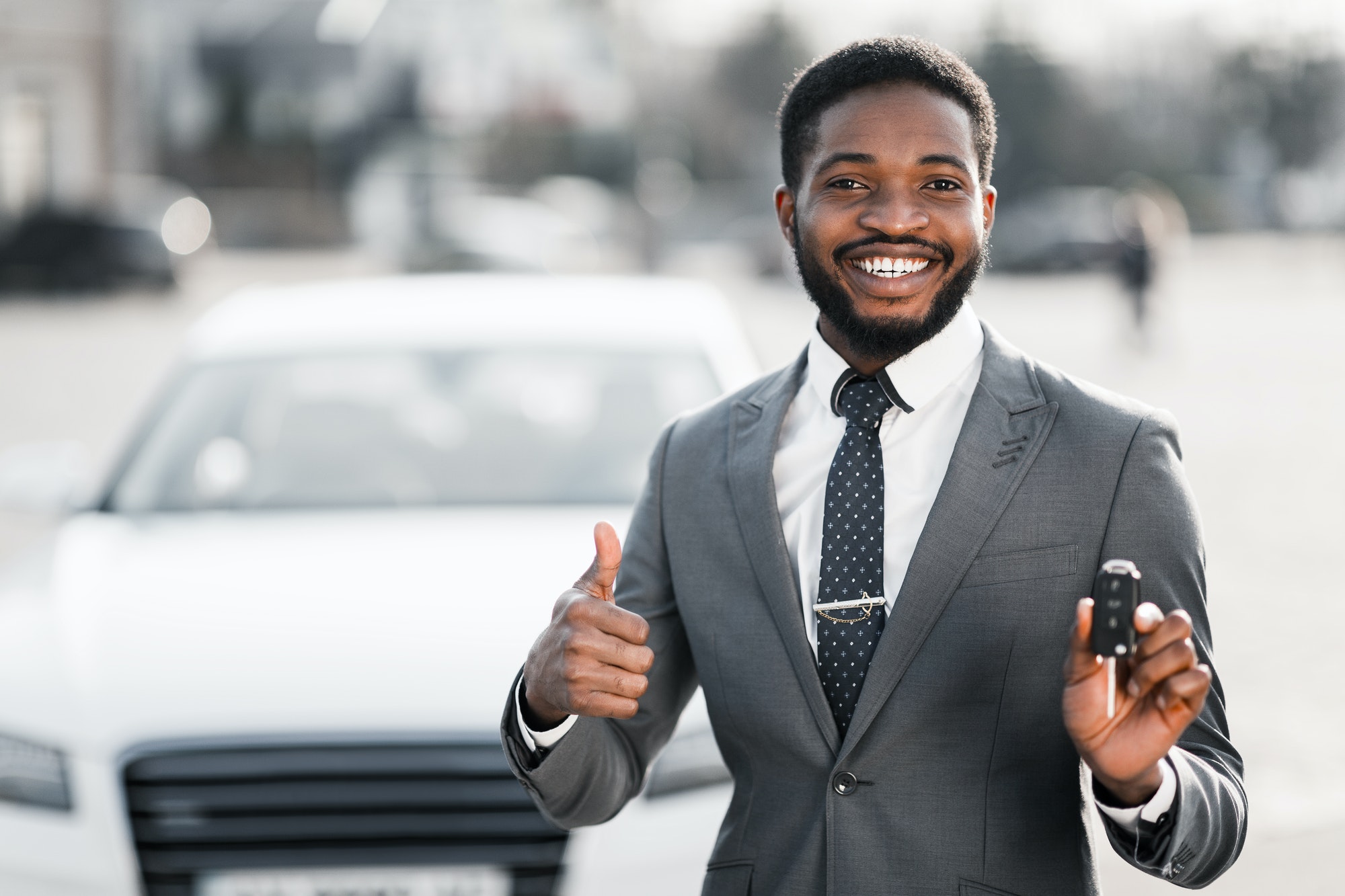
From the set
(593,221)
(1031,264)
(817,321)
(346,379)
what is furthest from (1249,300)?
(817,321)

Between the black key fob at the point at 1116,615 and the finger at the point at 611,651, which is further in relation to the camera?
the finger at the point at 611,651

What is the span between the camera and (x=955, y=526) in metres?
1.79

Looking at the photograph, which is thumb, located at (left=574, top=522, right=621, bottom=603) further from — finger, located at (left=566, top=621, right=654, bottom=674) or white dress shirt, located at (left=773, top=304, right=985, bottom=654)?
white dress shirt, located at (left=773, top=304, right=985, bottom=654)

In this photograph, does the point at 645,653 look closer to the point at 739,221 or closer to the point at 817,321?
the point at 817,321

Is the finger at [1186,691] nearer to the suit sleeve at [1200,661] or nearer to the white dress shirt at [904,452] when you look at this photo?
the suit sleeve at [1200,661]

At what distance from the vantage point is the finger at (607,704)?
178cm

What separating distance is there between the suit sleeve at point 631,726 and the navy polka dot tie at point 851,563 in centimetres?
28

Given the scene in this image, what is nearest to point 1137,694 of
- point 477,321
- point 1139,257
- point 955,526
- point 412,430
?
point 955,526

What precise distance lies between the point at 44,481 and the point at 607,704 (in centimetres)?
298

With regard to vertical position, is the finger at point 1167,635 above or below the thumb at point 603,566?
below

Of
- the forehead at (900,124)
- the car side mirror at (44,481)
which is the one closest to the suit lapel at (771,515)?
the forehead at (900,124)

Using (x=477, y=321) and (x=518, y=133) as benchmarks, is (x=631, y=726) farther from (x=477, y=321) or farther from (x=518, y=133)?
(x=518, y=133)

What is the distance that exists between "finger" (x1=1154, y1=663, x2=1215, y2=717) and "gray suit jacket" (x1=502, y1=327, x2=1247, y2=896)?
0.16 m

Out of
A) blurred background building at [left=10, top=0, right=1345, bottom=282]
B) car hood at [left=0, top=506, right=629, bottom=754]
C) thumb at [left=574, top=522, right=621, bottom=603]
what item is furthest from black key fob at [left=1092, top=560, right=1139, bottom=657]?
blurred background building at [left=10, top=0, right=1345, bottom=282]
